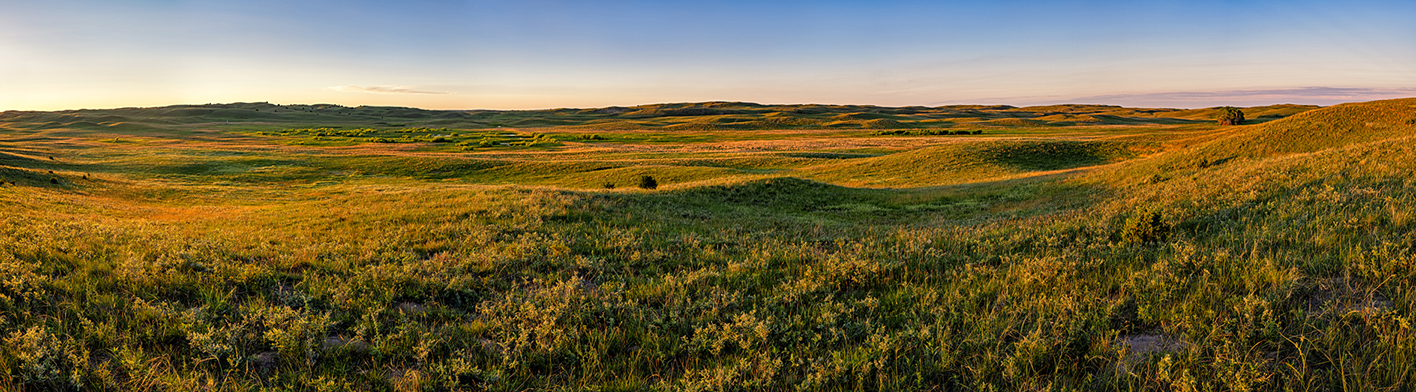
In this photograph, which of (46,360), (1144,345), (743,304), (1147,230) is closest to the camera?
(46,360)

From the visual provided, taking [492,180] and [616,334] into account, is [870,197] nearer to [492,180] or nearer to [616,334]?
[616,334]

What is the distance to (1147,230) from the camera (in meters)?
7.93

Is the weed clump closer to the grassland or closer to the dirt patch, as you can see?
the grassland

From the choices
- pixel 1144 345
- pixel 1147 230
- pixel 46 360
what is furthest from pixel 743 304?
pixel 1147 230

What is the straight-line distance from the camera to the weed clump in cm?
786

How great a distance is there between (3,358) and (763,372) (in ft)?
17.7

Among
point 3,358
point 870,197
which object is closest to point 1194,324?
point 3,358

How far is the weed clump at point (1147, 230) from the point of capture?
7859 mm

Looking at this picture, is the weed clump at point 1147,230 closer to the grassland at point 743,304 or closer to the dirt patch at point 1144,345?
the grassland at point 743,304

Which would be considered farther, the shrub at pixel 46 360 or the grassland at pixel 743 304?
the grassland at pixel 743 304

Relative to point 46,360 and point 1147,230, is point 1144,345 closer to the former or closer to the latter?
point 1147,230

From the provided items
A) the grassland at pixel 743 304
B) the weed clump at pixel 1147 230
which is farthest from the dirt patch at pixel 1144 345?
the weed clump at pixel 1147 230

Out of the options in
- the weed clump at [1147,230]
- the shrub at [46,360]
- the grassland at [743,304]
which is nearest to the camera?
the shrub at [46,360]

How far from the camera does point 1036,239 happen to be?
8.54 meters
